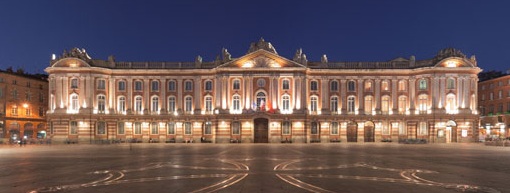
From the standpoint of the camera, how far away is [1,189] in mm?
21922

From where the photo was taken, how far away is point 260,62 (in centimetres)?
8281

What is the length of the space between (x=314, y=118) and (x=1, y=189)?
6662 centimetres

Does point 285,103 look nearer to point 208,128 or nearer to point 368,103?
point 208,128

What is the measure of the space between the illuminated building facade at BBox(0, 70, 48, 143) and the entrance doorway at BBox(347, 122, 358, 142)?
56890 millimetres

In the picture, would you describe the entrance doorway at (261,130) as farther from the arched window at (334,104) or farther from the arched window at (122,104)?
the arched window at (122,104)

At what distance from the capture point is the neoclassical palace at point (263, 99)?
8275 centimetres

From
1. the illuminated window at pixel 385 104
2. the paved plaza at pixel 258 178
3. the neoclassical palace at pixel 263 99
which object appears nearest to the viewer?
the paved plaza at pixel 258 178

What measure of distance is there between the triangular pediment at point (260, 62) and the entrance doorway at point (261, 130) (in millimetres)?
9529

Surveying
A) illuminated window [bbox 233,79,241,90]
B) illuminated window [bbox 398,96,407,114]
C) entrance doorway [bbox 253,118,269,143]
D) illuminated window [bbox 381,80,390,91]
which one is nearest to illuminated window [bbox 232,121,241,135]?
entrance doorway [bbox 253,118,269,143]

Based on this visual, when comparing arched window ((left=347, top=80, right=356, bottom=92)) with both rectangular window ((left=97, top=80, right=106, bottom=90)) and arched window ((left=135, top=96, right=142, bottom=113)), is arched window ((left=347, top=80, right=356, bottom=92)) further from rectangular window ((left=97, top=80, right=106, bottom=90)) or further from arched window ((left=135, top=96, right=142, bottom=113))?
rectangular window ((left=97, top=80, right=106, bottom=90))

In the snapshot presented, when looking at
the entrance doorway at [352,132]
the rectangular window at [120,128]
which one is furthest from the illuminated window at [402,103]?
the rectangular window at [120,128]

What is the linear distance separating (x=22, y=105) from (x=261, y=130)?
46911mm

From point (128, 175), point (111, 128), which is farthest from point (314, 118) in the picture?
point (128, 175)

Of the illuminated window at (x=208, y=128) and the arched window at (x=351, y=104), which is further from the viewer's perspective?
the arched window at (x=351, y=104)
